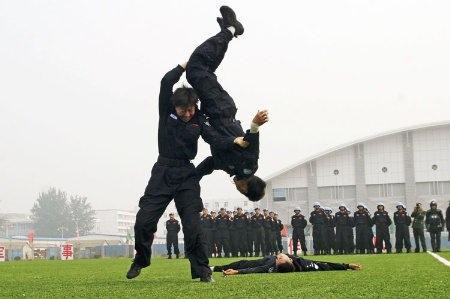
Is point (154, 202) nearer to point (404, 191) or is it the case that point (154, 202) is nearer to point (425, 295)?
point (425, 295)

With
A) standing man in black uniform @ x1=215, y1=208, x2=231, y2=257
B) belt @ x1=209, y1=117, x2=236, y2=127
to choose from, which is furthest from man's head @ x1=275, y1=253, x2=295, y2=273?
standing man in black uniform @ x1=215, y1=208, x2=231, y2=257

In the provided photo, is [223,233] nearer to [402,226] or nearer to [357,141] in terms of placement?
[402,226]

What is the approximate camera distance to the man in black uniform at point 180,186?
21.8 feet

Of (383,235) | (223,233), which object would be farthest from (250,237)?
(383,235)

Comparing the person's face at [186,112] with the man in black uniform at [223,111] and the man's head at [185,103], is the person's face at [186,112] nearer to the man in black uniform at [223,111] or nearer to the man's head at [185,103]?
the man's head at [185,103]

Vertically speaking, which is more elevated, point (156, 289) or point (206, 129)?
point (206, 129)

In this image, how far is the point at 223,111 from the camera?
6473mm

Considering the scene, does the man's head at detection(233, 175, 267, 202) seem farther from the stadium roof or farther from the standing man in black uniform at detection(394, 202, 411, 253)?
the stadium roof

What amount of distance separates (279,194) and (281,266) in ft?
154

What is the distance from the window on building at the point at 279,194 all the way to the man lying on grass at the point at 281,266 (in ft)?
152

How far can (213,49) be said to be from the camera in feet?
22.4

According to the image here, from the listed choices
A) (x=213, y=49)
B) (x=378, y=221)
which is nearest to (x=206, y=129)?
(x=213, y=49)

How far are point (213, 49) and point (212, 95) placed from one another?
1.95 ft

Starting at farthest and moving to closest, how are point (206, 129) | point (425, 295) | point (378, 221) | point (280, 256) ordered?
point (378, 221) → point (280, 256) → point (206, 129) → point (425, 295)
